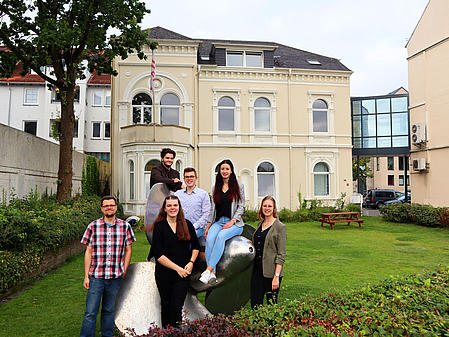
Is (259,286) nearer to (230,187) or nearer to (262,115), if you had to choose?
(230,187)

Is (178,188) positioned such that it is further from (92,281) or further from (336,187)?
(336,187)

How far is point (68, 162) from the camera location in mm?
13055

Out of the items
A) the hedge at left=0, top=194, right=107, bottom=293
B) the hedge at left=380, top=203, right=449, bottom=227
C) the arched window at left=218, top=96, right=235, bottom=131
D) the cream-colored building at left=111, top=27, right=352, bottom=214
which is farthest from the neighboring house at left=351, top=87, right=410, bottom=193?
the hedge at left=0, top=194, right=107, bottom=293

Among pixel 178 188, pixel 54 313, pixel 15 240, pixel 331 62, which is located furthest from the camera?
pixel 331 62

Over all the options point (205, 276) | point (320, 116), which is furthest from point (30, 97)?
point (205, 276)

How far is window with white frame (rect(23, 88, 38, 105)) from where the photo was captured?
34.4 m

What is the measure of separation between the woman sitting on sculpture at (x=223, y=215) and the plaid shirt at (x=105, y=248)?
41.1 inches

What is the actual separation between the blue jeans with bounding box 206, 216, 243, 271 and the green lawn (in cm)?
225

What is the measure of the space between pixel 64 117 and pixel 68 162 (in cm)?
166

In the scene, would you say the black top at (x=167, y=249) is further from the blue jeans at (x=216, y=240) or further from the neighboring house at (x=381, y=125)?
the neighboring house at (x=381, y=125)

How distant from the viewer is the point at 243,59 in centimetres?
2275

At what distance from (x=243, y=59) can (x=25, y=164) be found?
49.3 ft

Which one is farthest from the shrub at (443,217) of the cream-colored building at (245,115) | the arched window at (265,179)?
the arched window at (265,179)

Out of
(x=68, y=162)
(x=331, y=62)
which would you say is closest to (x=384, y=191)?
(x=331, y=62)
